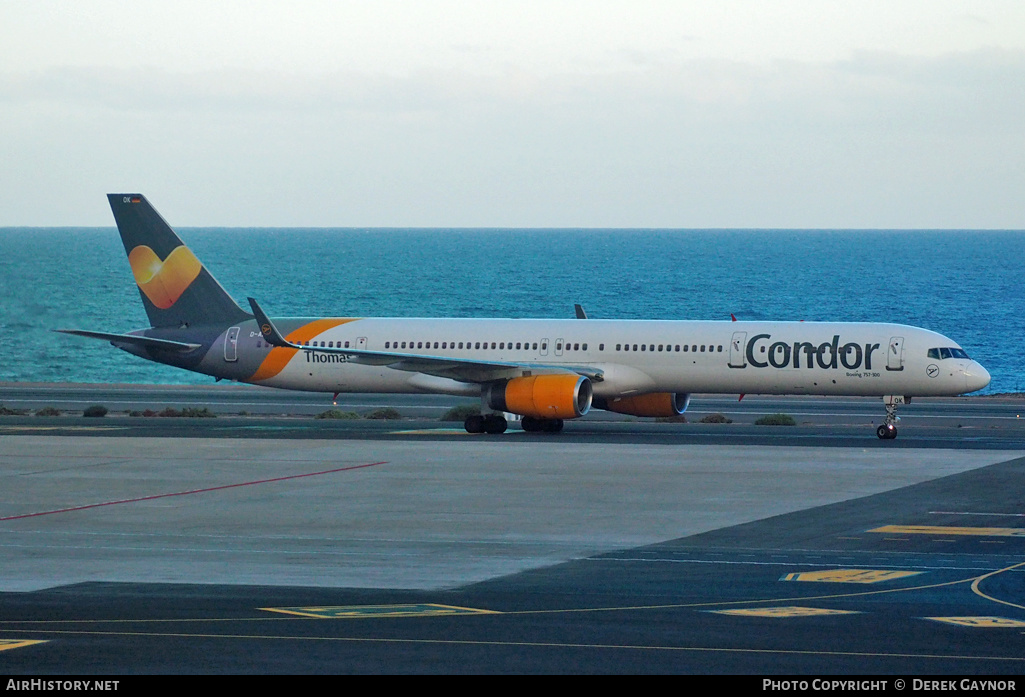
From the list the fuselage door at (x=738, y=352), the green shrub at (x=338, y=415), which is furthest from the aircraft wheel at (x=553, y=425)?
the green shrub at (x=338, y=415)

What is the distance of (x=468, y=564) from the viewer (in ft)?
68.8

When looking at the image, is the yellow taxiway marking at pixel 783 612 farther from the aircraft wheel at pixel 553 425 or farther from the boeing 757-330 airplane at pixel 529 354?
the aircraft wheel at pixel 553 425

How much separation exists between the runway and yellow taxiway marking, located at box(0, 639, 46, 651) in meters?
0.03

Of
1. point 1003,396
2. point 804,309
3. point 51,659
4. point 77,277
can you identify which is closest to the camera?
point 51,659

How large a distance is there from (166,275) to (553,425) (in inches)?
589

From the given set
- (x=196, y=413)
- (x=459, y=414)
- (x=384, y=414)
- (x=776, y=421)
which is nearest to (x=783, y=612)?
(x=776, y=421)

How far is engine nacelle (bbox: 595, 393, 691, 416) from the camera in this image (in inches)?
1826

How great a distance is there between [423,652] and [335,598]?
12.4 feet

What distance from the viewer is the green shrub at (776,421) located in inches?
1946

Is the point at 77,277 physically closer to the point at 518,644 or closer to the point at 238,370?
the point at 238,370

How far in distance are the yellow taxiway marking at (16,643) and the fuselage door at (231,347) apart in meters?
34.7

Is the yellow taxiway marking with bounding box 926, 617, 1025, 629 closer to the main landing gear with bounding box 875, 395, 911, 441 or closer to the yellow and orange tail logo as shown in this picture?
the main landing gear with bounding box 875, 395, 911, 441

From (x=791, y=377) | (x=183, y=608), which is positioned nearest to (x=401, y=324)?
(x=791, y=377)

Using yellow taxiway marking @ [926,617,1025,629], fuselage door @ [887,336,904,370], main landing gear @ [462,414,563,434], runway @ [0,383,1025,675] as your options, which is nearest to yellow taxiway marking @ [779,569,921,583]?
runway @ [0,383,1025,675]
